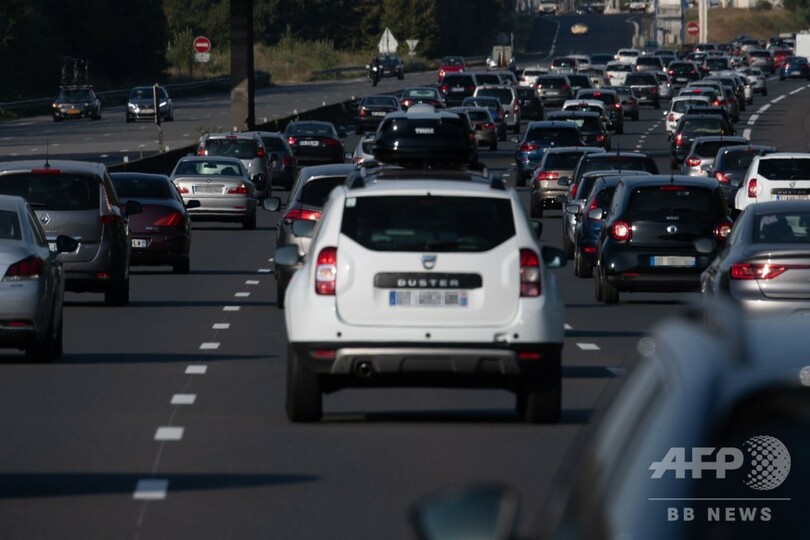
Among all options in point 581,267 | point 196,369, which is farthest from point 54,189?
point 581,267

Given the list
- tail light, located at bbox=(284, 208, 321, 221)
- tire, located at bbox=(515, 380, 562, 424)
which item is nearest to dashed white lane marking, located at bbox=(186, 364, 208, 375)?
tire, located at bbox=(515, 380, 562, 424)

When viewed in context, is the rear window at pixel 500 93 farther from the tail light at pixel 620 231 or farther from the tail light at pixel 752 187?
the tail light at pixel 620 231

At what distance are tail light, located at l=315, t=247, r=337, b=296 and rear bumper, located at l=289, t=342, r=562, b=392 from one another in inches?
14.2

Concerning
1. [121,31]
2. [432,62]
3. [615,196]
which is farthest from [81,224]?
[432,62]

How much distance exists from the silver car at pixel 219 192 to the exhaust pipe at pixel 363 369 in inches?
1066

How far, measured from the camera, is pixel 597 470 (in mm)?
3873

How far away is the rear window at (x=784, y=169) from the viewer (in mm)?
35125

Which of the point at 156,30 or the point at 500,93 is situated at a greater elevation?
the point at 156,30

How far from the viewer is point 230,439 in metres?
13.3

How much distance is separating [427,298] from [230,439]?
1474 mm

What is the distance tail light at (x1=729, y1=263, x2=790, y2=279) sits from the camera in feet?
57.3

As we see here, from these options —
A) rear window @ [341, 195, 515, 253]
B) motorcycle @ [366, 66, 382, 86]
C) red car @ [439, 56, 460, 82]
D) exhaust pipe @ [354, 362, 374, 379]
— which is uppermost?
rear window @ [341, 195, 515, 253]

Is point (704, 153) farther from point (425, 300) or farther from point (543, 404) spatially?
point (425, 300)

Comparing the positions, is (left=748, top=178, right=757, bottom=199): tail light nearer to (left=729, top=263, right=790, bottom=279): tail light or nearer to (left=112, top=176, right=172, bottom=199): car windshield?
(left=112, top=176, right=172, bottom=199): car windshield
